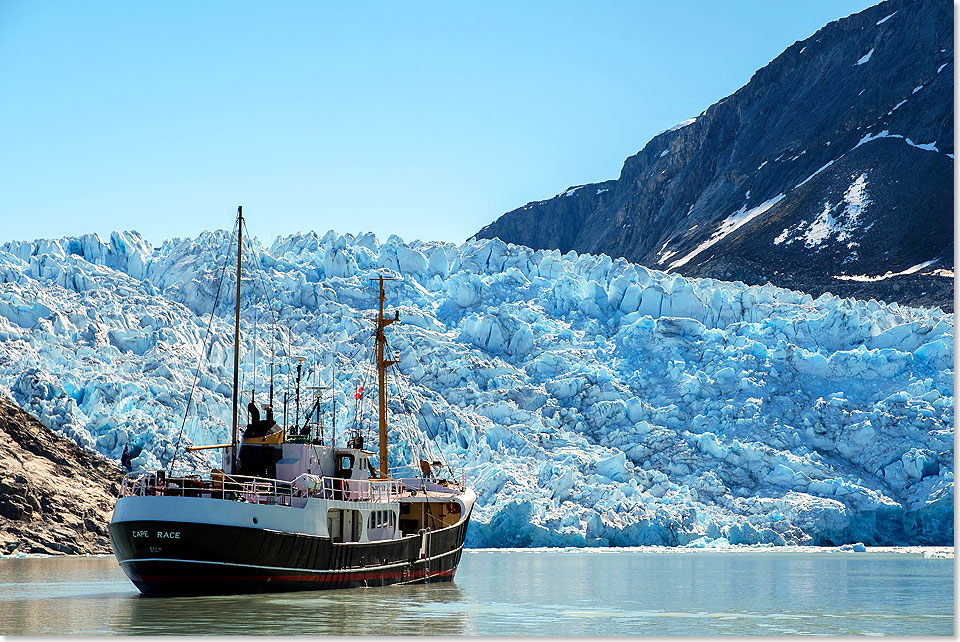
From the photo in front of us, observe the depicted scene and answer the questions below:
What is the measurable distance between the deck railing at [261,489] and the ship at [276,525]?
0.10 feet

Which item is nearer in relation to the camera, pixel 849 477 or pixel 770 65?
pixel 849 477

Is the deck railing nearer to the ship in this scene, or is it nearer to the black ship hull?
the ship

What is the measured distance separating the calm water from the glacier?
8.39m

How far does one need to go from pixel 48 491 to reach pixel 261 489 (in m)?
17.1

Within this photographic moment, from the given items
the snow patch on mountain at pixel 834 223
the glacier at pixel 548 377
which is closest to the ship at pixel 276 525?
the glacier at pixel 548 377

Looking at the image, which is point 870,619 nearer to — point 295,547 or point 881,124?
point 295,547

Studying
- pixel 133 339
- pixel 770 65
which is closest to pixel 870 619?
pixel 133 339

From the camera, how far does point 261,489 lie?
2003cm

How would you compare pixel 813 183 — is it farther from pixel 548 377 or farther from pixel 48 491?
pixel 48 491

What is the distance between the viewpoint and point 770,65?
143250mm

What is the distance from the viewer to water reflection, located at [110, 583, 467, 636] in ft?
45.8

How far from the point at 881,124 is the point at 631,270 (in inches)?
3116

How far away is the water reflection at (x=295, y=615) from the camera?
14.0 meters

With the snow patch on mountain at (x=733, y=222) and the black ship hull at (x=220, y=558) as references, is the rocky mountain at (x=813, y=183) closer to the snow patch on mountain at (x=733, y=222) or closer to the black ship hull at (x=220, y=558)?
the snow patch on mountain at (x=733, y=222)
